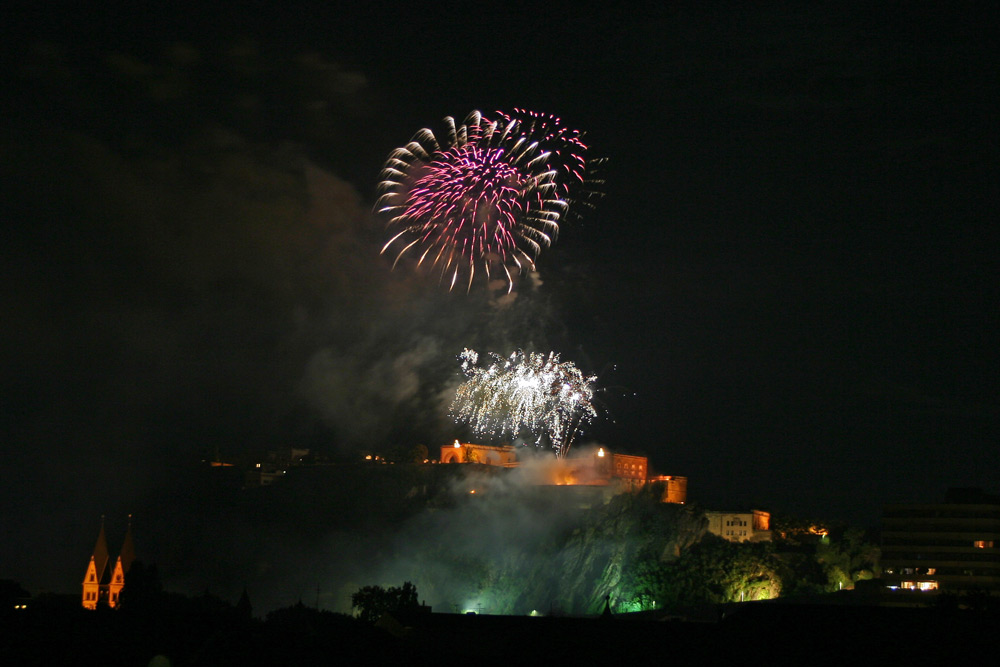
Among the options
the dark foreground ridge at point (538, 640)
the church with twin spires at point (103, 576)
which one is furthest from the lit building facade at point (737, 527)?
the church with twin spires at point (103, 576)

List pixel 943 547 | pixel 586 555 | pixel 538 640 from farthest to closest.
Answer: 1. pixel 943 547
2. pixel 586 555
3. pixel 538 640

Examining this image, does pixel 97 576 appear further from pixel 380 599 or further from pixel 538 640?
pixel 538 640

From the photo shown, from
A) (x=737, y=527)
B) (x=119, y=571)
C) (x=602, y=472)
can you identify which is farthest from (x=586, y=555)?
(x=119, y=571)

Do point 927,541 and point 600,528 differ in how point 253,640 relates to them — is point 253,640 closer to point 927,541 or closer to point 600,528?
point 600,528

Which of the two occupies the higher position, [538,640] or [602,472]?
[602,472]

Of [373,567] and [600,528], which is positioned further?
[373,567]

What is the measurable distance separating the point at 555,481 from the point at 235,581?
36.5 metres

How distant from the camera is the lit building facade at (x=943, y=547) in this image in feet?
323

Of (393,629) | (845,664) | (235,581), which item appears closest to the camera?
(845,664)

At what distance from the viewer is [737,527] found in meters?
111

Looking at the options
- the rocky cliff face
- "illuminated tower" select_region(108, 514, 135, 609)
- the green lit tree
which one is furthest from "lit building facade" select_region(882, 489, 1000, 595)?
"illuminated tower" select_region(108, 514, 135, 609)

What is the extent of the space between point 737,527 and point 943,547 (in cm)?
1975

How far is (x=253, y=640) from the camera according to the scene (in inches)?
2119

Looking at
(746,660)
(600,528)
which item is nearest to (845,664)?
(746,660)
